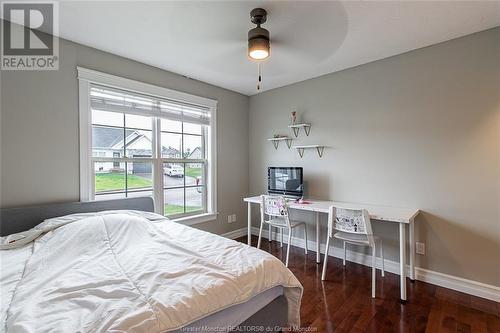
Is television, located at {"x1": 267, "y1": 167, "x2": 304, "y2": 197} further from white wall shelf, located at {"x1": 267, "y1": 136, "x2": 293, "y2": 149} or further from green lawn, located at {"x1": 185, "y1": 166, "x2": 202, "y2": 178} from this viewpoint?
green lawn, located at {"x1": 185, "y1": 166, "x2": 202, "y2": 178}

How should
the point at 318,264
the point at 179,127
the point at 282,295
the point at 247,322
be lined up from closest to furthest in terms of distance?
the point at 247,322
the point at 282,295
the point at 318,264
the point at 179,127

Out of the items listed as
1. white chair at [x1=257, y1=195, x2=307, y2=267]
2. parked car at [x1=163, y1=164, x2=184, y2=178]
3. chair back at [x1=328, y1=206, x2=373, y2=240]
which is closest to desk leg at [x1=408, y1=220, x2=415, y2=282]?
chair back at [x1=328, y1=206, x2=373, y2=240]

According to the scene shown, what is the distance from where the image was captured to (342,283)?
100 inches

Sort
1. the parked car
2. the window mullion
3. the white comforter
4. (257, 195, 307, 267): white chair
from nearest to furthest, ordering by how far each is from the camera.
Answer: the white comforter < (257, 195, 307, 267): white chair < the window mullion < the parked car

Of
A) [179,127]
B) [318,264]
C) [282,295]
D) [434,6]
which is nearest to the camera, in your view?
[282,295]

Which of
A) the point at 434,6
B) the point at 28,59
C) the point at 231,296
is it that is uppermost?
the point at 434,6

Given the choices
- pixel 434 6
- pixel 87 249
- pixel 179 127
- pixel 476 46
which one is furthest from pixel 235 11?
pixel 476 46

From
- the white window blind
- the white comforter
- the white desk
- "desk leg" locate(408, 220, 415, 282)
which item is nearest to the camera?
the white comforter

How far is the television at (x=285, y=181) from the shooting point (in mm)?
3371

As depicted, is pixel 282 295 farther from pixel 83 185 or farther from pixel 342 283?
pixel 83 185

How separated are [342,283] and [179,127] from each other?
9.34ft

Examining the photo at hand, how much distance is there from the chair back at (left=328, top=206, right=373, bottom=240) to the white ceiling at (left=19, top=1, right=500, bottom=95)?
5.63 ft
